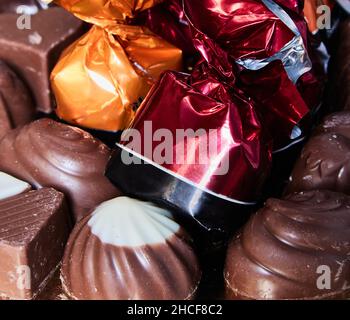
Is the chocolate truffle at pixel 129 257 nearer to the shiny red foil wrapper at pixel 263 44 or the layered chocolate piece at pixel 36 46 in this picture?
the shiny red foil wrapper at pixel 263 44

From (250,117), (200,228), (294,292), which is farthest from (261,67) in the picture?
(294,292)

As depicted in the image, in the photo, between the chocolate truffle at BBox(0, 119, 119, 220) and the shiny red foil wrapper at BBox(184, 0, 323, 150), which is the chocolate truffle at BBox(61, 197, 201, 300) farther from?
the shiny red foil wrapper at BBox(184, 0, 323, 150)

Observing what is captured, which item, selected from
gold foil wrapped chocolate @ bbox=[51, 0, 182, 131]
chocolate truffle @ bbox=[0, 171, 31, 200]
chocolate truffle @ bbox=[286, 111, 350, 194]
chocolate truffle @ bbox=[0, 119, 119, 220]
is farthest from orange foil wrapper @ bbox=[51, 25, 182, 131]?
chocolate truffle @ bbox=[286, 111, 350, 194]

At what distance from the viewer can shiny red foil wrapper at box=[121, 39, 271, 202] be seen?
1.04 m

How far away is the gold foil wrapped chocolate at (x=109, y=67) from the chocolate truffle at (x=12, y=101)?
7cm

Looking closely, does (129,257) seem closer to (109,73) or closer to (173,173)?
(173,173)

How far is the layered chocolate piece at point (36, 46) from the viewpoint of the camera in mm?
1312

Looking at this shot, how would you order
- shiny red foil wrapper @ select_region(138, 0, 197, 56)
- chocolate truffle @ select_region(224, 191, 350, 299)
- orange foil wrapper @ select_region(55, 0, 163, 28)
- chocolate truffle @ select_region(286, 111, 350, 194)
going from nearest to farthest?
chocolate truffle @ select_region(224, 191, 350, 299) → chocolate truffle @ select_region(286, 111, 350, 194) → orange foil wrapper @ select_region(55, 0, 163, 28) → shiny red foil wrapper @ select_region(138, 0, 197, 56)

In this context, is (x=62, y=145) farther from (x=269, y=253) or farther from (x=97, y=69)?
(x=269, y=253)

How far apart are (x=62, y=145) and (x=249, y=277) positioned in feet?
1.36

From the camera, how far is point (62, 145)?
1.14 m

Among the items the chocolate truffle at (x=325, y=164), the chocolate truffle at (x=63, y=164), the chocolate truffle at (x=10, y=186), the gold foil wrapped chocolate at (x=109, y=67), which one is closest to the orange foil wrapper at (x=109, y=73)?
the gold foil wrapped chocolate at (x=109, y=67)

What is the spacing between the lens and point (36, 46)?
1311mm

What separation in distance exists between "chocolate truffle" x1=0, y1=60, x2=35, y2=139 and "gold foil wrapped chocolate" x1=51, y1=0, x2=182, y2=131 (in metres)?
0.07
